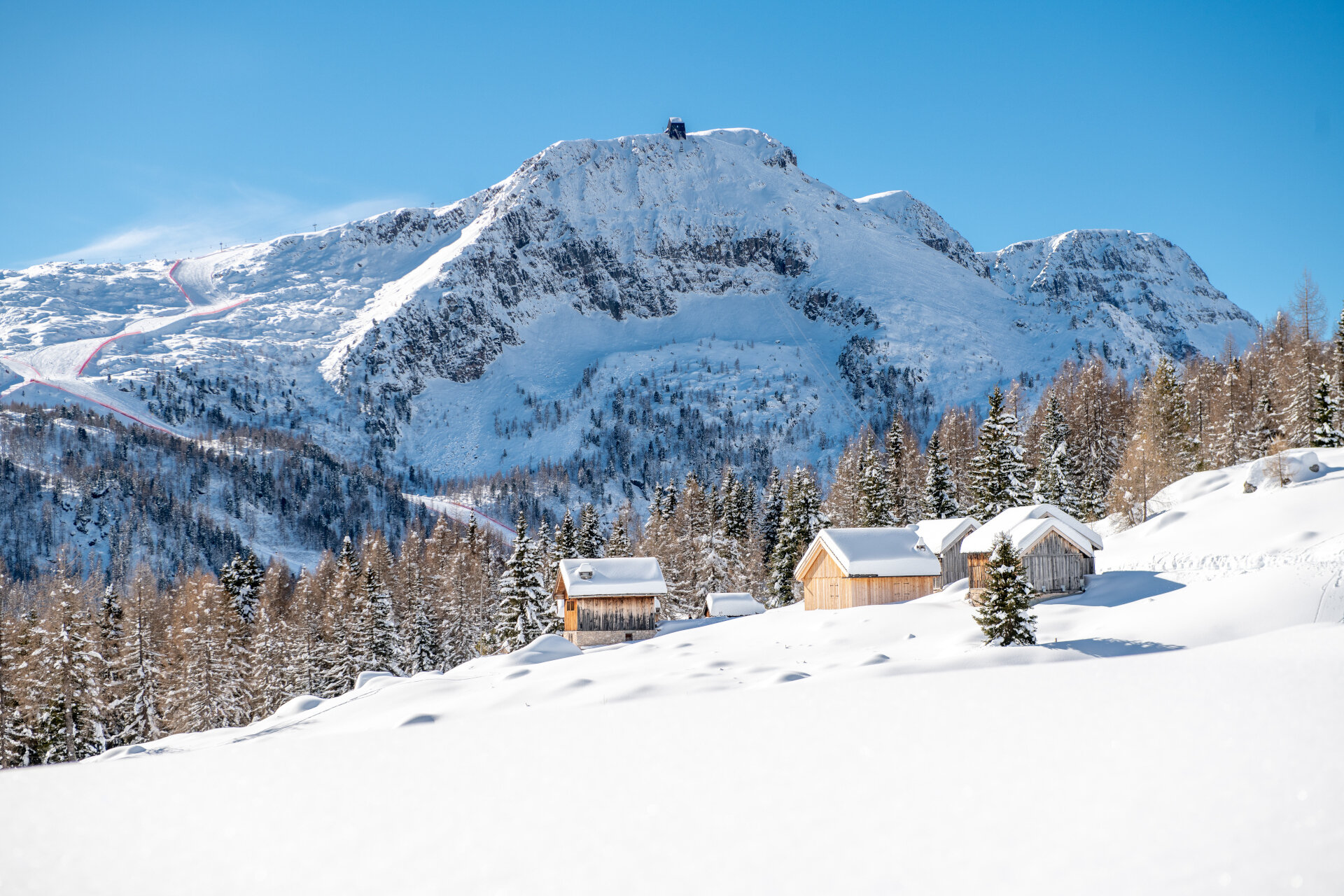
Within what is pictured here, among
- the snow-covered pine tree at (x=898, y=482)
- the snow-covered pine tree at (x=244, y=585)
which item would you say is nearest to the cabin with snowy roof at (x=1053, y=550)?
the snow-covered pine tree at (x=898, y=482)

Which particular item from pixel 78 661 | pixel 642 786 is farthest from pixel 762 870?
→ pixel 78 661

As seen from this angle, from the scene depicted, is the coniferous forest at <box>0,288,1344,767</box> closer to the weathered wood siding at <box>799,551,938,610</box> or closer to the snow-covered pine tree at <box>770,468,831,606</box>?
the snow-covered pine tree at <box>770,468,831,606</box>

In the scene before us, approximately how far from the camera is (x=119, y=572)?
13125cm

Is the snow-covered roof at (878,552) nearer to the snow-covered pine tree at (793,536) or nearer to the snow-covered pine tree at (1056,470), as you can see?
the snow-covered pine tree at (1056,470)

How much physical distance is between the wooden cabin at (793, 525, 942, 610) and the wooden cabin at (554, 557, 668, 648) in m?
9.87

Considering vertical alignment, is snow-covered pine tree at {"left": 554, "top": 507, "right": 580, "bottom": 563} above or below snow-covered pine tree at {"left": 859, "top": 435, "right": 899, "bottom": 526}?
below

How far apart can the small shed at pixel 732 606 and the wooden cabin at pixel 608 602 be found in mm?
5503

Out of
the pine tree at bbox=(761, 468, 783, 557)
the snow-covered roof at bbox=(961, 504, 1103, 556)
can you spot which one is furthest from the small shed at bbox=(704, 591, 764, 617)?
the snow-covered roof at bbox=(961, 504, 1103, 556)

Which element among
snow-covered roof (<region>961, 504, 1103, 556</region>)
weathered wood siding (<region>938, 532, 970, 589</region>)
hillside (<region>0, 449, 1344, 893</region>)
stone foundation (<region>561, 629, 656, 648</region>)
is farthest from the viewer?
stone foundation (<region>561, 629, 656, 648</region>)

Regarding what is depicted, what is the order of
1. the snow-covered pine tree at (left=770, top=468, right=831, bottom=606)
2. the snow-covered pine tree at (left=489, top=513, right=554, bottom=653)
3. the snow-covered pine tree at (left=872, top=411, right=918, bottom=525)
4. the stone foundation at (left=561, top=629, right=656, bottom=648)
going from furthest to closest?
the snow-covered pine tree at (left=872, top=411, right=918, bottom=525)
the snow-covered pine tree at (left=770, top=468, right=831, bottom=606)
the snow-covered pine tree at (left=489, top=513, right=554, bottom=653)
the stone foundation at (left=561, top=629, right=656, bottom=648)

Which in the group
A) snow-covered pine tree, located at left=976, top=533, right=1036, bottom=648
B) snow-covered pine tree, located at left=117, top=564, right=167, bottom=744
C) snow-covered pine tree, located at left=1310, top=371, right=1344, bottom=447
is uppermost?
snow-covered pine tree, located at left=1310, top=371, right=1344, bottom=447

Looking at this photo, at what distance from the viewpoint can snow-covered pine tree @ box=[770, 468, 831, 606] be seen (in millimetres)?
58469

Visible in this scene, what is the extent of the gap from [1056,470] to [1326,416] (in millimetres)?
16563

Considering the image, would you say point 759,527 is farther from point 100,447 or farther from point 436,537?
point 100,447
